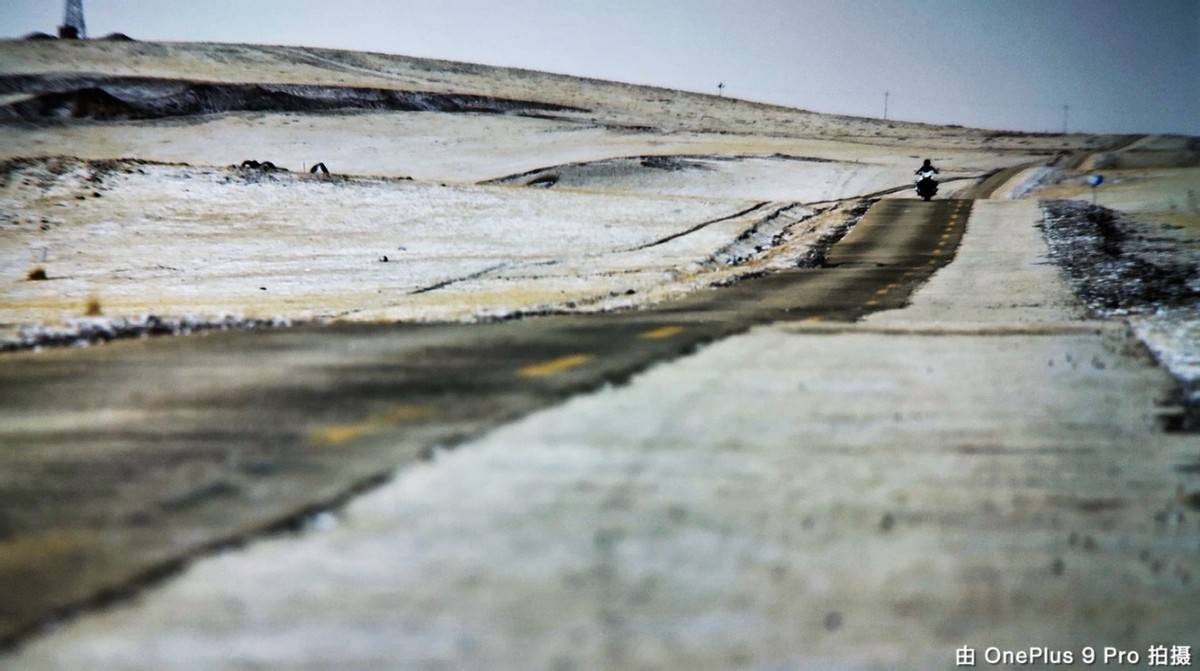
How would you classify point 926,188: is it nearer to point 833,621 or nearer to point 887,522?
point 887,522

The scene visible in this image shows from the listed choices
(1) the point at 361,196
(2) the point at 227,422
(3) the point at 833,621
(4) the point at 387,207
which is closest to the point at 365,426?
(2) the point at 227,422

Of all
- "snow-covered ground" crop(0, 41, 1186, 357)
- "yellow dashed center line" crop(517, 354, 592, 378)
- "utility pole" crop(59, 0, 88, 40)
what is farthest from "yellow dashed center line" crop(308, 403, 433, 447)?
"utility pole" crop(59, 0, 88, 40)

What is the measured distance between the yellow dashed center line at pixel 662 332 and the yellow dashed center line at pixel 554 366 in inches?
91.8

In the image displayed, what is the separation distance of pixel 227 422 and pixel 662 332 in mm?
7894

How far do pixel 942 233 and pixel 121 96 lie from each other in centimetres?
7611

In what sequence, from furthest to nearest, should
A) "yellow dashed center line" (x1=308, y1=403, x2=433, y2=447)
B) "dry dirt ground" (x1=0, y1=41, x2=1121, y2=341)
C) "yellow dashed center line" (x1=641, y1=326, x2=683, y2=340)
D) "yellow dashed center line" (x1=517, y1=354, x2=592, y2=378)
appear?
1. "dry dirt ground" (x1=0, y1=41, x2=1121, y2=341)
2. "yellow dashed center line" (x1=641, y1=326, x2=683, y2=340)
3. "yellow dashed center line" (x1=517, y1=354, x2=592, y2=378)
4. "yellow dashed center line" (x1=308, y1=403, x2=433, y2=447)

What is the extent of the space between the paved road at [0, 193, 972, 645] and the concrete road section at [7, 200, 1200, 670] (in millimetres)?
243

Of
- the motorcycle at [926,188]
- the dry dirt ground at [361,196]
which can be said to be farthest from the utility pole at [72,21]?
the motorcycle at [926,188]

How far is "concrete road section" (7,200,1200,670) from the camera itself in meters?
5.07

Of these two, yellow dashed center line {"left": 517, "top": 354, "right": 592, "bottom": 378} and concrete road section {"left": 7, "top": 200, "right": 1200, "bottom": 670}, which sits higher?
concrete road section {"left": 7, "top": 200, "right": 1200, "bottom": 670}

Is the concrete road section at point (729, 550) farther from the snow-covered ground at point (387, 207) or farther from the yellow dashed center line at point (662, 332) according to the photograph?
the snow-covered ground at point (387, 207)

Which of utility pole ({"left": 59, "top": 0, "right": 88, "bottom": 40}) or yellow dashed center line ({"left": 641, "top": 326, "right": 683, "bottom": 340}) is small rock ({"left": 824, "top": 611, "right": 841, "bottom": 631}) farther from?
utility pole ({"left": 59, "top": 0, "right": 88, "bottom": 40})

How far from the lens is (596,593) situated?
5594 mm

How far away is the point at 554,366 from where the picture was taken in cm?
1247
